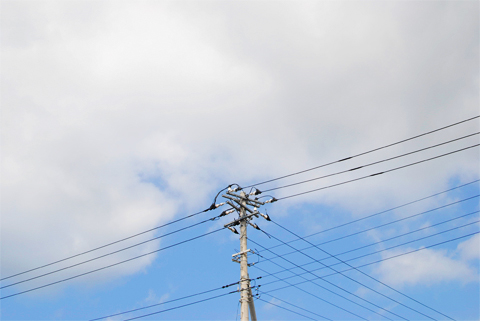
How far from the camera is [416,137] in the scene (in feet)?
56.7

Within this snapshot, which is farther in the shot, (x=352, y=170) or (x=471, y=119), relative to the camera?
(x=352, y=170)

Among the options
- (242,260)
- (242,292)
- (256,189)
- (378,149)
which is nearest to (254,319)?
(242,292)

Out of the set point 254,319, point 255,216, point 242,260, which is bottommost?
point 254,319

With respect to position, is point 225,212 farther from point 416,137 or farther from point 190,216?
point 416,137

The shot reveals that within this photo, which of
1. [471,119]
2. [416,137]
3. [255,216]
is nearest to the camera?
[471,119]

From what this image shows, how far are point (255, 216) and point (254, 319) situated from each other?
5.43 meters

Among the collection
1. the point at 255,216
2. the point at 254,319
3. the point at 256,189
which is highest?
the point at 256,189

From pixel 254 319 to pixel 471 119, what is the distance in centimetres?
1339

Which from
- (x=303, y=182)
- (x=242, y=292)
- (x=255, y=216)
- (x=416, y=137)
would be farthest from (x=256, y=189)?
(x=416, y=137)

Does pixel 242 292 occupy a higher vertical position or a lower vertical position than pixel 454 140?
lower

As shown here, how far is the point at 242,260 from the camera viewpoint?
866 inches

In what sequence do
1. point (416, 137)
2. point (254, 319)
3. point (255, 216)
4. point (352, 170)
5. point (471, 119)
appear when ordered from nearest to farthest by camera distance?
1. point (471, 119)
2. point (416, 137)
3. point (352, 170)
4. point (254, 319)
5. point (255, 216)

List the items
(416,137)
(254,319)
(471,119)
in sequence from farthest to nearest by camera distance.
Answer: (254,319) < (416,137) < (471,119)

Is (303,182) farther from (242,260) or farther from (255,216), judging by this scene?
(242,260)
